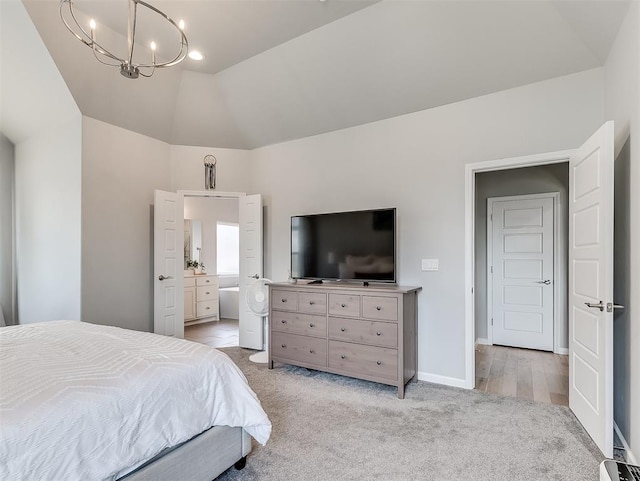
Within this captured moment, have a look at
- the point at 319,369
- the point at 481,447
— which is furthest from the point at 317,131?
the point at 481,447

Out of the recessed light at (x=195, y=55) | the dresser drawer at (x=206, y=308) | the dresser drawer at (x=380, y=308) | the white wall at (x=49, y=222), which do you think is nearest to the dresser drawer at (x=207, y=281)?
the dresser drawer at (x=206, y=308)

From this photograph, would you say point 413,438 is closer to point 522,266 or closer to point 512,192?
point 522,266

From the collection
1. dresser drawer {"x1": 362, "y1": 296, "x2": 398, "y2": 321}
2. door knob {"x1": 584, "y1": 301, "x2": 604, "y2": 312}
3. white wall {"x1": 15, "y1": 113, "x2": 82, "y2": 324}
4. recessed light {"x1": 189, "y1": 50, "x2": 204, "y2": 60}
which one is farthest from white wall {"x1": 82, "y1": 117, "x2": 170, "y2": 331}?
door knob {"x1": 584, "y1": 301, "x2": 604, "y2": 312}

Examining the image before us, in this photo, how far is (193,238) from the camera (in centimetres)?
666

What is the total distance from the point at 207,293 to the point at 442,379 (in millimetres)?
4493

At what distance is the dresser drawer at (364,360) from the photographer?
118 inches

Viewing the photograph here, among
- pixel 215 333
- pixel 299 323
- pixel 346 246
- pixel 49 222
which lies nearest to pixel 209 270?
pixel 215 333

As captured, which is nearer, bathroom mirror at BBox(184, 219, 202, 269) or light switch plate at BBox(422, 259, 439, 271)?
light switch plate at BBox(422, 259, 439, 271)

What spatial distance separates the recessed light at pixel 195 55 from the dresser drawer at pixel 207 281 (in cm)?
376

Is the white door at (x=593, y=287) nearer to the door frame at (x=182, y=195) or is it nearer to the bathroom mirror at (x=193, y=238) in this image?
the door frame at (x=182, y=195)

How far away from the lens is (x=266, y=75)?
3699 mm

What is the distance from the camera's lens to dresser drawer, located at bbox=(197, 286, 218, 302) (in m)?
6.17

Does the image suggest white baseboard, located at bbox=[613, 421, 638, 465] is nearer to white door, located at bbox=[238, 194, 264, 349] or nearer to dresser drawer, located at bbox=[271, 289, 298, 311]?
dresser drawer, located at bbox=[271, 289, 298, 311]

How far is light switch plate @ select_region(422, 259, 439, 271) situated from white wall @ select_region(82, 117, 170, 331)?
11.0 feet
